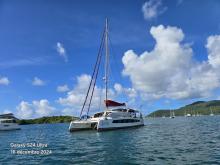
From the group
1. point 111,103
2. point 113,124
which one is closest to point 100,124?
point 113,124

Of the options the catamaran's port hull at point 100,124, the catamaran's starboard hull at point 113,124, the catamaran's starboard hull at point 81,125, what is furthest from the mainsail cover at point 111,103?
the catamaran's starboard hull at point 81,125

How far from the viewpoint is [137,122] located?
73.2m

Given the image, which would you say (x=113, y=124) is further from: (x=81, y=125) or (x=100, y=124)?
(x=81, y=125)

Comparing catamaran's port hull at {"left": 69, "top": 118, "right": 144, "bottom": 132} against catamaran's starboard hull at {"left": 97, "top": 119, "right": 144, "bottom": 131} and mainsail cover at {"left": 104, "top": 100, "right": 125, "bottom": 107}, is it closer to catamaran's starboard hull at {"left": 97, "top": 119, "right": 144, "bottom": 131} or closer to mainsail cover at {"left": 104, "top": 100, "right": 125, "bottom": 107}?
catamaran's starboard hull at {"left": 97, "top": 119, "right": 144, "bottom": 131}

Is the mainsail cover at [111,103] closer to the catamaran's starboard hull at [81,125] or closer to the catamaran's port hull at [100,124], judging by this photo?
the catamaran's port hull at [100,124]

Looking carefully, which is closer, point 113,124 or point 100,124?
point 100,124

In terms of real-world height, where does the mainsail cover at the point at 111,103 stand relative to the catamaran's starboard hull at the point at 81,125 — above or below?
above

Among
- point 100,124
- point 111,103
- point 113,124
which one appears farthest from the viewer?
point 111,103

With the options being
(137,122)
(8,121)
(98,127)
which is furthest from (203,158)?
(8,121)

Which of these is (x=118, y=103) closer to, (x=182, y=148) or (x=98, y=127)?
(x=98, y=127)

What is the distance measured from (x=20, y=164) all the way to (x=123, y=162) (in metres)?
7.96

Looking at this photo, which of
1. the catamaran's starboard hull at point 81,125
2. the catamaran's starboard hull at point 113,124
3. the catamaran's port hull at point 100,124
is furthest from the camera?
the catamaran's starboard hull at point 81,125

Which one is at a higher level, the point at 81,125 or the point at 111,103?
the point at 111,103

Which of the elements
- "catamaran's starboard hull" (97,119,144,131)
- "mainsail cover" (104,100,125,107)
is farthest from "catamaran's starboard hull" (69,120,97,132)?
"mainsail cover" (104,100,125,107)
